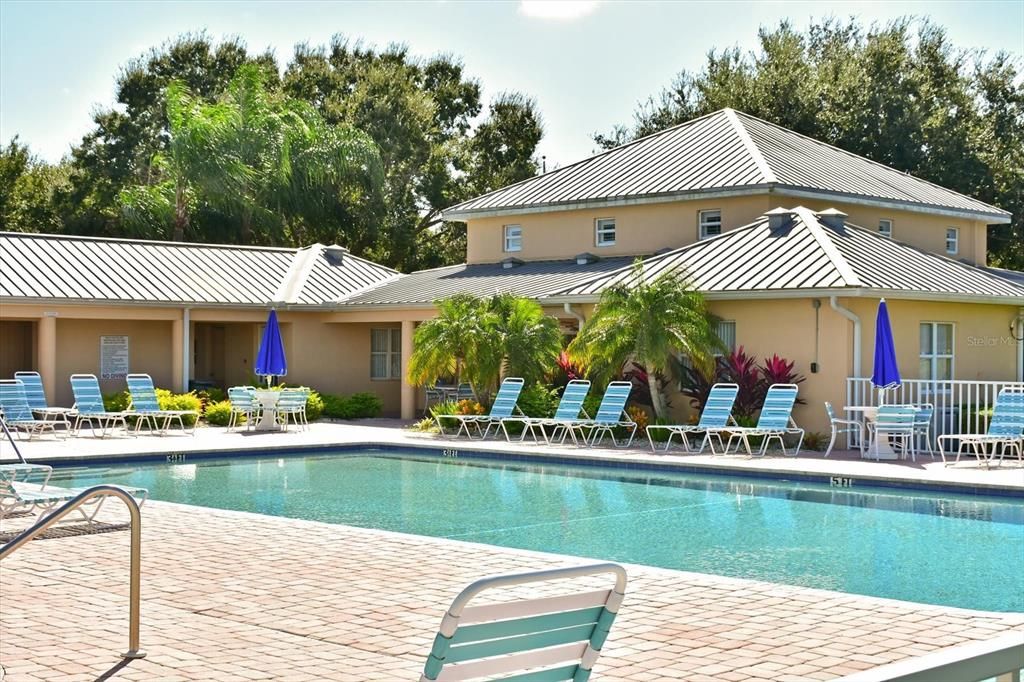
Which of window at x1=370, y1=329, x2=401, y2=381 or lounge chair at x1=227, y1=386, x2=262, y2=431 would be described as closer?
lounge chair at x1=227, y1=386, x2=262, y2=431

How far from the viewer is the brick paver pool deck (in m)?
6.98

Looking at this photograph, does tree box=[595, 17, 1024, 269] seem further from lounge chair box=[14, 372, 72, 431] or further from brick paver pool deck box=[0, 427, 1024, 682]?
brick paver pool deck box=[0, 427, 1024, 682]

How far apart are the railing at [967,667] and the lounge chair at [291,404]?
22.3m

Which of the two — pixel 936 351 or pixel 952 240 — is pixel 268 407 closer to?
pixel 936 351

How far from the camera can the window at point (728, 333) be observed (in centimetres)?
2381

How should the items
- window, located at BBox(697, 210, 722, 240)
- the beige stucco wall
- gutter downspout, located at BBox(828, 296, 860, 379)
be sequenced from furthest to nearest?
window, located at BBox(697, 210, 722, 240) < the beige stucco wall < gutter downspout, located at BBox(828, 296, 860, 379)

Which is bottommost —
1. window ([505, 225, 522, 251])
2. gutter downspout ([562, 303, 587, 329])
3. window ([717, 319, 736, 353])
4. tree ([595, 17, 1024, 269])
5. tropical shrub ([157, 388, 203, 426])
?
tropical shrub ([157, 388, 203, 426])

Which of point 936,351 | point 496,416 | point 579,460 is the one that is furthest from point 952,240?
point 579,460

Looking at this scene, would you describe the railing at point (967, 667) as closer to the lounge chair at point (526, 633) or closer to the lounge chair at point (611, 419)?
the lounge chair at point (526, 633)

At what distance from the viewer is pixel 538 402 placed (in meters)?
24.4

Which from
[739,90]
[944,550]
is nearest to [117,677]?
[944,550]

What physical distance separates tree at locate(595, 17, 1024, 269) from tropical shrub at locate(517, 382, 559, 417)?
23761 millimetres

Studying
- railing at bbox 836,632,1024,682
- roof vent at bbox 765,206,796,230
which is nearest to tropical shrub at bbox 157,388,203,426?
roof vent at bbox 765,206,796,230

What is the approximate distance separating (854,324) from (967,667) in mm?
18234
